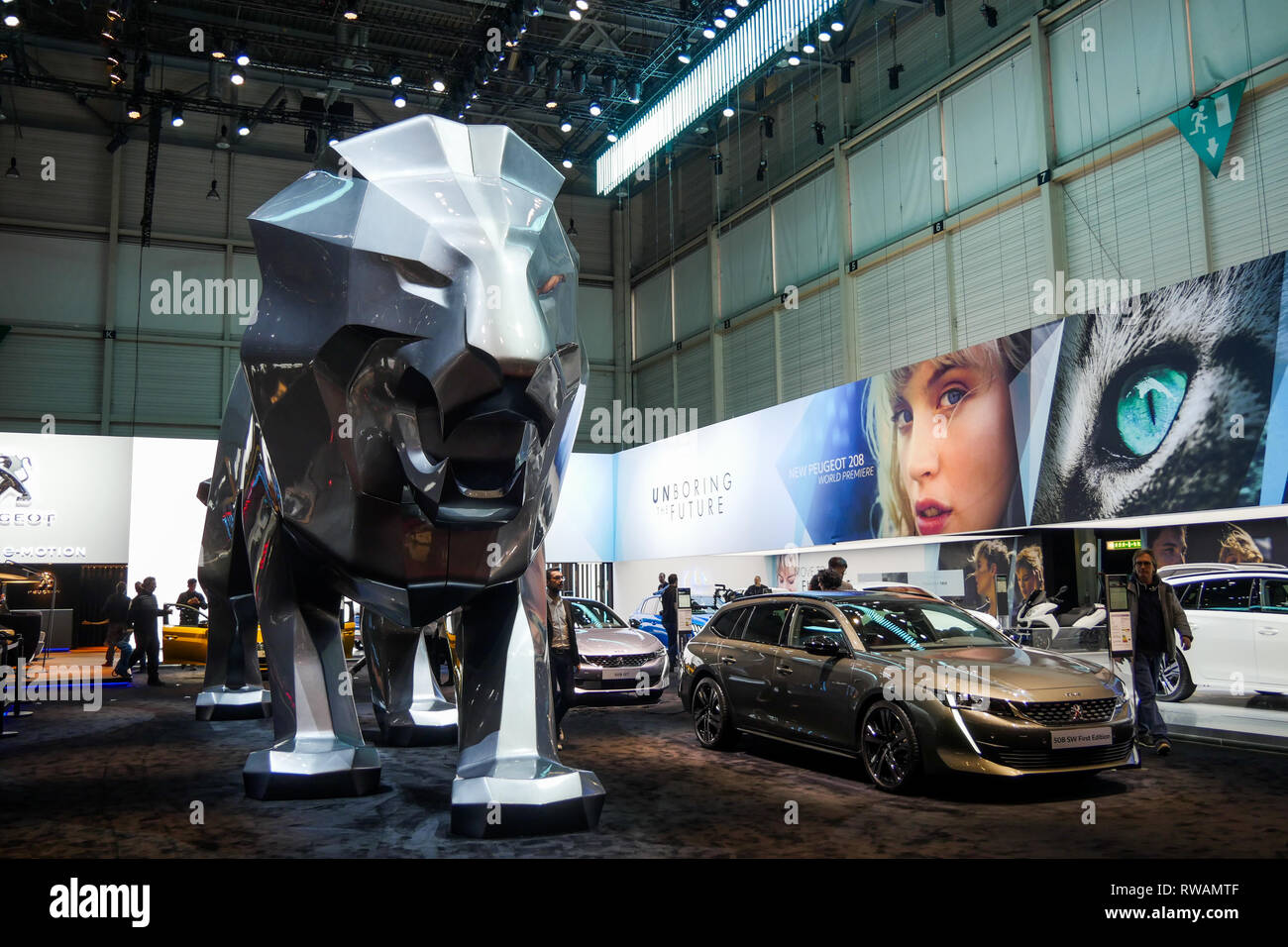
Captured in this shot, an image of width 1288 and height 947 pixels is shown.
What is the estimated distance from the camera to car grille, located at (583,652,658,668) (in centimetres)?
1147

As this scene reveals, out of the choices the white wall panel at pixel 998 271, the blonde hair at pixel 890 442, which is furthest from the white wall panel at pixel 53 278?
the white wall panel at pixel 998 271

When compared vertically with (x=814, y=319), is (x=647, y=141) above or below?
above

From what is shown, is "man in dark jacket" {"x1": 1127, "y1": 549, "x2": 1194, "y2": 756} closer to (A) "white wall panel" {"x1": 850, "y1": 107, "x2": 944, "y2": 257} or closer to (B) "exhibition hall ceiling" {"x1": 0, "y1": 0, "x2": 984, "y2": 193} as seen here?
(B) "exhibition hall ceiling" {"x1": 0, "y1": 0, "x2": 984, "y2": 193}

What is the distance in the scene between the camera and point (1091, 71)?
49.2 feet

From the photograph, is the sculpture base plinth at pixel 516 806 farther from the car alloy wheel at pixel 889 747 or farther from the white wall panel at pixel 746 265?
the white wall panel at pixel 746 265

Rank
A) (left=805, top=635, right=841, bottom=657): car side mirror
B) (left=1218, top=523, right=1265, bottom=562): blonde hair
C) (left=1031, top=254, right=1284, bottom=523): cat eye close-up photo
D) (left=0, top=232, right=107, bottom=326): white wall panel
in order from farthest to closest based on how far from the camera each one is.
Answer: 1. (left=0, top=232, right=107, bottom=326): white wall panel
2. (left=1218, top=523, right=1265, bottom=562): blonde hair
3. (left=1031, top=254, right=1284, bottom=523): cat eye close-up photo
4. (left=805, top=635, right=841, bottom=657): car side mirror

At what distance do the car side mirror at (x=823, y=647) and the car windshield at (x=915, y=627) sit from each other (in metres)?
0.19

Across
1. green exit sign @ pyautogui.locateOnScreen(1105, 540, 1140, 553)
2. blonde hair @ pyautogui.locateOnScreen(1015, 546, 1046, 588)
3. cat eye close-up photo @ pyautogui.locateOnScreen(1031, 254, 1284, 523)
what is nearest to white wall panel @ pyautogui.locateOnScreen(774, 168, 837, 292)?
green exit sign @ pyautogui.locateOnScreen(1105, 540, 1140, 553)

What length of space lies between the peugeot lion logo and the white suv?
61.5 feet

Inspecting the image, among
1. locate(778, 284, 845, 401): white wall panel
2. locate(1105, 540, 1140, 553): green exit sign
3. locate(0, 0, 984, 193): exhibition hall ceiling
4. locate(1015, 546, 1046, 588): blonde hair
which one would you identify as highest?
locate(0, 0, 984, 193): exhibition hall ceiling

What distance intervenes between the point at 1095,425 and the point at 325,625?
9.51 m

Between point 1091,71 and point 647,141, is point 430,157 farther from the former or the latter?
point 647,141

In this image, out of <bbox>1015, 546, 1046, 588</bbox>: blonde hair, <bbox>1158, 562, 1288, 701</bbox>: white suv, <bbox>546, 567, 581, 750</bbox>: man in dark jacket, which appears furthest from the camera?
<bbox>1015, 546, 1046, 588</bbox>: blonde hair
